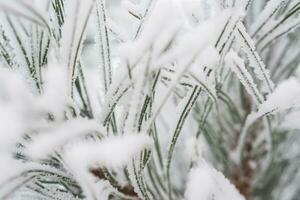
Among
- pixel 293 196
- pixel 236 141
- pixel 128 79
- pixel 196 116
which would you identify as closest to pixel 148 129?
pixel 128 79

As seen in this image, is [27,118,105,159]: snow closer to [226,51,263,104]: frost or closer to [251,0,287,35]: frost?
[226,51,263,104]: frost

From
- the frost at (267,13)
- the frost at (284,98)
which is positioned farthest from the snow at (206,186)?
the frost at (267,13)

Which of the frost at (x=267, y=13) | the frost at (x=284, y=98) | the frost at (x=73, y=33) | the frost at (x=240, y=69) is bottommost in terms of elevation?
the frost at (x=284, y=98)

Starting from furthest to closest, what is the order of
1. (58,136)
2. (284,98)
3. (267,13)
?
(267,13) → (284,98) → (58,136)

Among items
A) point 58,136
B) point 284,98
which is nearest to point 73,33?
point 58,136

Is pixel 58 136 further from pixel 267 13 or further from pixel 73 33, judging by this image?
pixel 267 13

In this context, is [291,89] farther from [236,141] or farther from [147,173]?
[236,141]

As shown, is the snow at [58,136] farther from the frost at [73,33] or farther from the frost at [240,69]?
the frost at [240,69]

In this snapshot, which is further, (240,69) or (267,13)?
(267,13)
